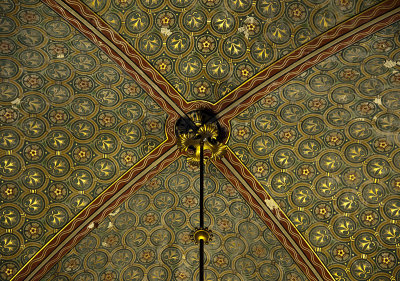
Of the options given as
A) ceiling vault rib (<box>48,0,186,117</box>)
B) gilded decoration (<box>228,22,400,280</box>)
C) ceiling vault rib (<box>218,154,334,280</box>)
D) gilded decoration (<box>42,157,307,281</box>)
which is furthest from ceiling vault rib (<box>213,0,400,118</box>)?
gilded decoration (<box>42,157,307,281</box>)

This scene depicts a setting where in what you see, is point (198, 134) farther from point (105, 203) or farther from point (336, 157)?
point (336, 157)

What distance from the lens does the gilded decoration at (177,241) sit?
812cm

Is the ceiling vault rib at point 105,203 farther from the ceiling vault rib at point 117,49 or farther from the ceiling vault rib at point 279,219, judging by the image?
the ceiling vault rib at point 279,219

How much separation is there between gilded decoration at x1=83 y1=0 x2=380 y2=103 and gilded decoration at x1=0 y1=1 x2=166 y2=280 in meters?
0.63

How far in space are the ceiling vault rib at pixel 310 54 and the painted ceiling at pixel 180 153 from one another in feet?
0.07

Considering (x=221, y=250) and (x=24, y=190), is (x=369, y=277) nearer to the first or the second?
(x=221, y=250)

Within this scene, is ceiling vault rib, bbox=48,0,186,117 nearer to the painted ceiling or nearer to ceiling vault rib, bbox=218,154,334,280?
the painted ceiling

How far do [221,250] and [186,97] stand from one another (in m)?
2.98

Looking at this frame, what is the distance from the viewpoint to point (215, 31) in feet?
23.5

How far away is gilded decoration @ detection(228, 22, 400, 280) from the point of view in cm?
733

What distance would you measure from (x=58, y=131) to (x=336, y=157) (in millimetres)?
4730

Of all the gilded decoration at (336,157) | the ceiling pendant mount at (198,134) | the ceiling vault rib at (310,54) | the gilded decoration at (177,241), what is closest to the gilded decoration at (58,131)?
the ceiling pendant mount at (198,134)

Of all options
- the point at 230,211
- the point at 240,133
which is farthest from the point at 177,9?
the point at 230,211

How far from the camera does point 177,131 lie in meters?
7.73
